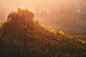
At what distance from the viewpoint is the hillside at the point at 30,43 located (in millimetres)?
28828

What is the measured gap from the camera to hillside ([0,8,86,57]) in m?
28.8

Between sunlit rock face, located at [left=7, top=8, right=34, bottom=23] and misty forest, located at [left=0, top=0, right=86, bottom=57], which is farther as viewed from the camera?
sunlit rock face, located at [left=7, top=8, right=34, bottom=23]

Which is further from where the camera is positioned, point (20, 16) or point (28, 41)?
point (20, 16)

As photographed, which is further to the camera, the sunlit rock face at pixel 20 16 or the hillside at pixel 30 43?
the sunlit rock face at pixel 20 16

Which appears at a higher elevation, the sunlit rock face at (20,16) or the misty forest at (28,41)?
the sunlit rock face at (20,16)

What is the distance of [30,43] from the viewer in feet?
104

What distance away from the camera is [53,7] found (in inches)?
7564

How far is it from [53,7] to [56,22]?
3515 cm

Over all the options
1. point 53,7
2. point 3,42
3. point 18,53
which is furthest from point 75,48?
point 53,7

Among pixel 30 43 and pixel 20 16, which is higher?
pixel 20 16

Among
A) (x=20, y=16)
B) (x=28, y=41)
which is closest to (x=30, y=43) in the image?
(x=28, y=41)

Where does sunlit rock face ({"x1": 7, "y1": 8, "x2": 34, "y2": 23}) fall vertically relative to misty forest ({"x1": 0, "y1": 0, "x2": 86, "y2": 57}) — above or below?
above

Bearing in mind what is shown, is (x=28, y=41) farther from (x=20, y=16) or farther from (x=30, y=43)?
(x=20, y=16)

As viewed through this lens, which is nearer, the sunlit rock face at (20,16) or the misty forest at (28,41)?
the misty forest at (28,41)
